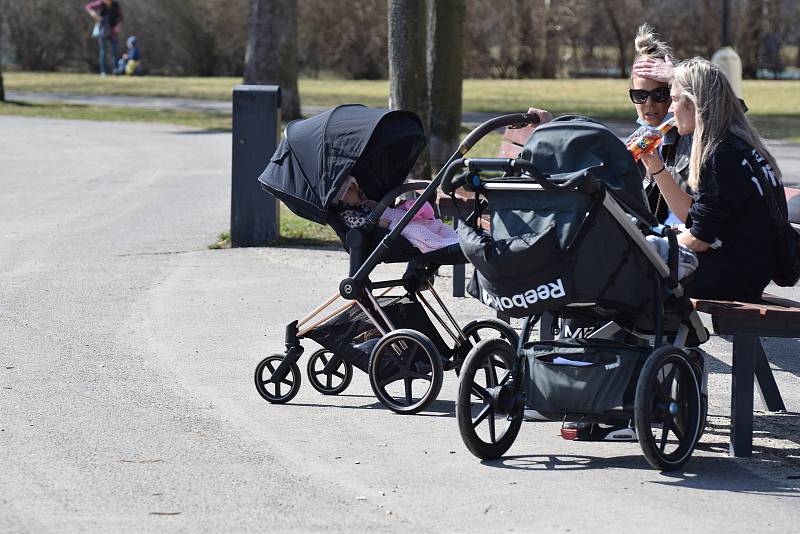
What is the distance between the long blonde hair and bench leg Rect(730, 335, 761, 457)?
0.71m

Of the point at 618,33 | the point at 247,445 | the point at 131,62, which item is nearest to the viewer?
the point at 247,445

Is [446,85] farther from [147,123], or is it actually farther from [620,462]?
[147,123]

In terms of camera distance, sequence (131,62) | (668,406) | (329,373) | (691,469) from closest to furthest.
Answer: (668,406) < (691,469) < (329,373) < (131,62)

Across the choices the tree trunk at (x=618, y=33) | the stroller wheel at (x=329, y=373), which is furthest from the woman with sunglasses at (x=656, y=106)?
the tree trunk at (x=618, y=33)

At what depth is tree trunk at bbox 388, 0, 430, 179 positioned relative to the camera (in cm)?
1252

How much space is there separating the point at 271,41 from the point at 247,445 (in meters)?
Answer: 17.0

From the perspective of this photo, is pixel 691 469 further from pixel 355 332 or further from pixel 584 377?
pixel 355 332

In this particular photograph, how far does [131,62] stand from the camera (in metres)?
40.1

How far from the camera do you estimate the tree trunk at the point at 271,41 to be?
22250 millimetres

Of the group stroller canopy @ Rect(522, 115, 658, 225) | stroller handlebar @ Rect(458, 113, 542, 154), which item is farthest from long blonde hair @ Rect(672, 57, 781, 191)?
stroller handlebar @ Rect(458, 113, 542, 154)

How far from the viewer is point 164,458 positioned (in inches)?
226

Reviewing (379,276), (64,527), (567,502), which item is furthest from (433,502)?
(379,276)

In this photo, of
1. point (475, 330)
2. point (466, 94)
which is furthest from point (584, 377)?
point (466, 94)

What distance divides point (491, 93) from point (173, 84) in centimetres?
964
